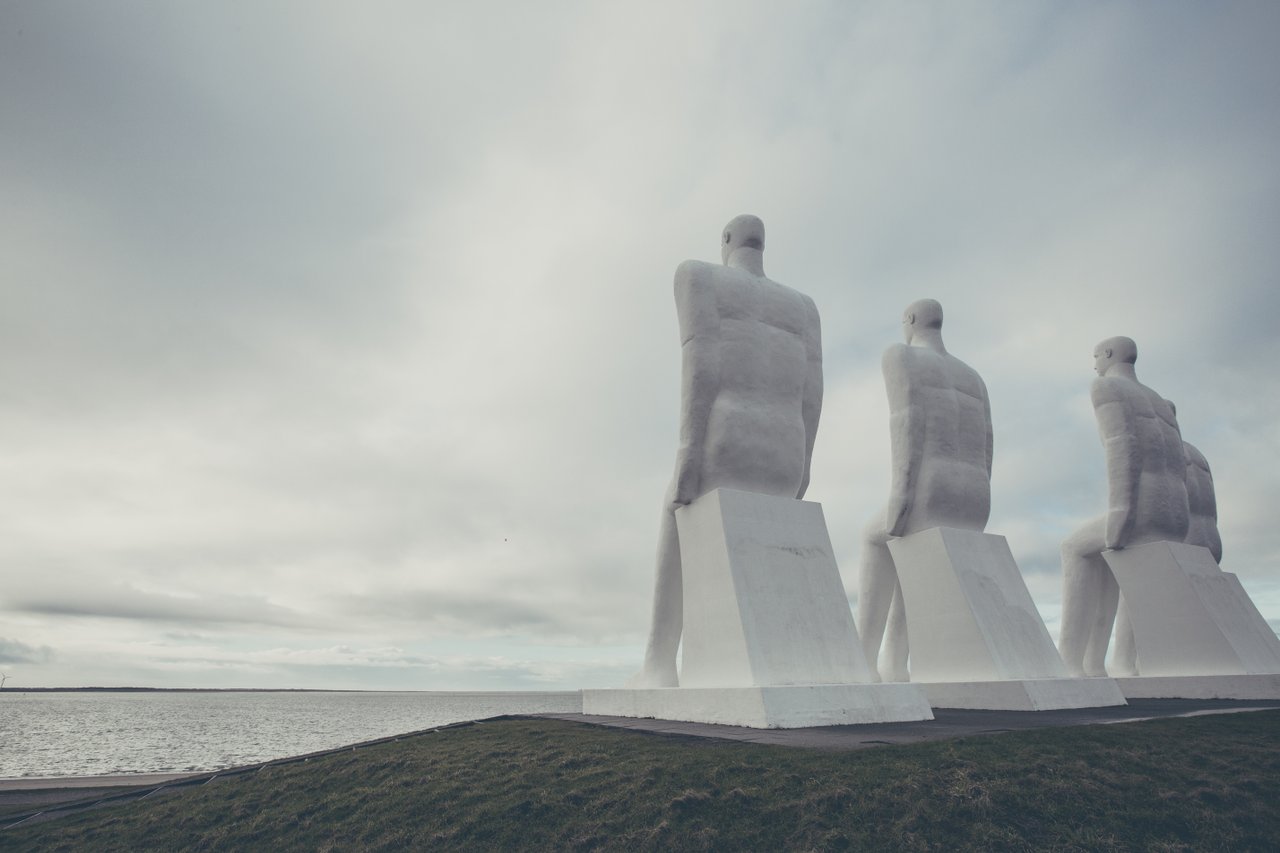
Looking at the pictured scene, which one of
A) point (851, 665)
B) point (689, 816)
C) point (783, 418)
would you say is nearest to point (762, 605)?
point (851, 665)

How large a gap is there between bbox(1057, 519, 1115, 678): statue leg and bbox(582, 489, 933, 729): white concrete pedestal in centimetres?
744

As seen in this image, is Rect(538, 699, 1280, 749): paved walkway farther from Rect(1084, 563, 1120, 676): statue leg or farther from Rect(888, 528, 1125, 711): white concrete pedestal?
Rect(1084, 563, 1120, 676): statue leg

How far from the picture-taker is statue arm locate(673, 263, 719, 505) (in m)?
8.88

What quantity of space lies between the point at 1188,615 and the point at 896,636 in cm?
476

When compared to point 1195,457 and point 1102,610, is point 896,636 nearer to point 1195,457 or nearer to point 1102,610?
point 1102,610

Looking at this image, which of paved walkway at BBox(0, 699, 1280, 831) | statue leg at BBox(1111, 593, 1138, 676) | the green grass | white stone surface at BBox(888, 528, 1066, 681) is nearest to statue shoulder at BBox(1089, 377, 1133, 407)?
white stone surface at BBox(888, 528, 1066, 681)

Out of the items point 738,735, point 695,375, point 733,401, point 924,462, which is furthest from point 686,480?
point 924,462

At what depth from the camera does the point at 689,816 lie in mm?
4332

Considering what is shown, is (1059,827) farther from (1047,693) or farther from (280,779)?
(280,779)

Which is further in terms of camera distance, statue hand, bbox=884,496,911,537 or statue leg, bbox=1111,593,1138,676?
statue leg, bbox=1111,593,1138,676

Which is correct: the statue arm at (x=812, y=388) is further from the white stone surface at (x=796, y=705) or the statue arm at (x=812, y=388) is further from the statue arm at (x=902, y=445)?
the white stone surface at (x=796, y=705)

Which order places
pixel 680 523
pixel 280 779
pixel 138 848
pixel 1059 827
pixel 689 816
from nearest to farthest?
pixel 1059 827 → pixel 689 816 → pixel 138 848 → pixel 280 779 → pixel 680 523

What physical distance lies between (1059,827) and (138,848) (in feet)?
22.5

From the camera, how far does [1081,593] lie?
13.5 metres
